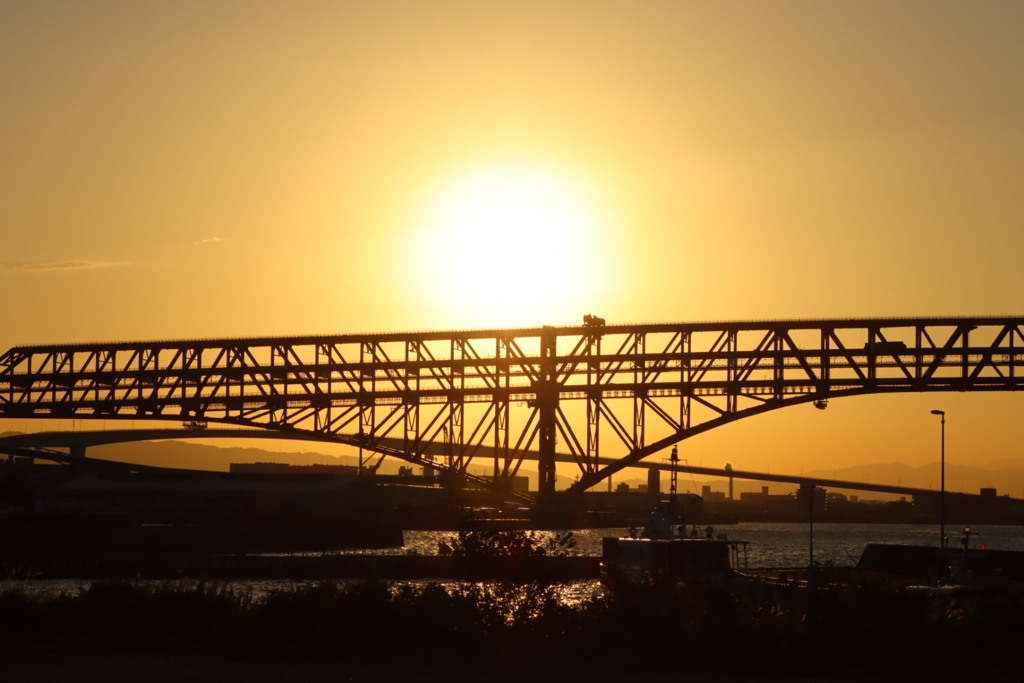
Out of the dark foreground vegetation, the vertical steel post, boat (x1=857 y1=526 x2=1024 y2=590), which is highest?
the vertical steel post

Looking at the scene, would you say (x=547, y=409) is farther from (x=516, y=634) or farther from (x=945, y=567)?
(x=516, y=634)

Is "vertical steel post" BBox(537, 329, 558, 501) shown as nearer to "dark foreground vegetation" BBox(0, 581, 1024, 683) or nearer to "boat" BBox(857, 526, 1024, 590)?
"boat" BBox(857, 526, 1024, 590)

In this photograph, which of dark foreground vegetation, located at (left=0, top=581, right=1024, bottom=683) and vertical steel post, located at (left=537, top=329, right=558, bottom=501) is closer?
dark foreground vegetation, located at (left=0, top=581, right=1024, bottom=683)

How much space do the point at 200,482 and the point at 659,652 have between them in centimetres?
11380

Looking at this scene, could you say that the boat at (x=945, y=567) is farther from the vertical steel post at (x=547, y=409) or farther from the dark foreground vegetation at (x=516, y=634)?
the vertical steel post at (x=547, y=409)

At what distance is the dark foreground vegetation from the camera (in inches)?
1404

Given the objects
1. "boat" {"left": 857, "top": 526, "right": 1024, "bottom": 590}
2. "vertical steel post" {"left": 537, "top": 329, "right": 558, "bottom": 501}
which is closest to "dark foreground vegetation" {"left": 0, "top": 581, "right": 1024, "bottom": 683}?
"boat" {"left": 857, "top": 526, "right": 1024, "bottom": 590}

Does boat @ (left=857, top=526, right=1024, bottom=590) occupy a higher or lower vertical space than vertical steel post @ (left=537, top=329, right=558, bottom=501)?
lower

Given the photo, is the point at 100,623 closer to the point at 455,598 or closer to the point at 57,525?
the point at 455,598

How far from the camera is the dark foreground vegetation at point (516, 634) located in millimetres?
35656

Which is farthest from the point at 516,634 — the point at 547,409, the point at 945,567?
the point at 547,409

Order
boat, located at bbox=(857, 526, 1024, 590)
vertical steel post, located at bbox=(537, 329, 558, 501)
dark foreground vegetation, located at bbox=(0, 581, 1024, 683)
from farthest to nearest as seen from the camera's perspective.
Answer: vertical steel post, located at bbox=(537, 329, 558, 501), boat, located at bbox=(857, 526, 1024, 590), dark foreground vegetation, located at bbox=(0, 581, 1024, 683)

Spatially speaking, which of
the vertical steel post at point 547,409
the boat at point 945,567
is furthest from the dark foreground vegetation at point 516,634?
the vertical steel post at point 547,409

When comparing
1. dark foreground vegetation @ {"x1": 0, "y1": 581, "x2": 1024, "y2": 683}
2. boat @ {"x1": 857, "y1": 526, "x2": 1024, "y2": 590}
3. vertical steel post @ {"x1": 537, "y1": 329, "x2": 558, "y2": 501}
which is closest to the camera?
dark foreground vegetation @ {"x1": 0, "y1": 581, "x2": 1024, "y2": 683}
